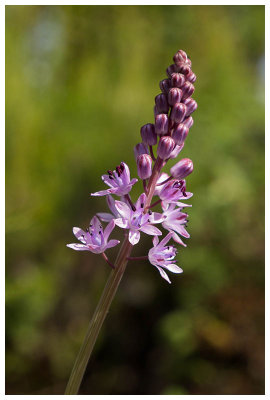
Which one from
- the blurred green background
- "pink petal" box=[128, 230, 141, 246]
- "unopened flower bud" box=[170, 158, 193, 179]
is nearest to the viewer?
"pink petal" box=[128, 230, 141, 246]

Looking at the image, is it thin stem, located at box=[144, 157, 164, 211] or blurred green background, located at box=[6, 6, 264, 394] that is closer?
thin stem, located at box=[144, 157, 164, 211]

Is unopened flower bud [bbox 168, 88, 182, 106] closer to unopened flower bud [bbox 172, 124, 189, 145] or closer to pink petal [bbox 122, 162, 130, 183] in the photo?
unopened flower bud [bbox 172, 124, 189, 145]

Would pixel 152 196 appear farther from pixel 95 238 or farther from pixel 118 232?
pixel 118 232

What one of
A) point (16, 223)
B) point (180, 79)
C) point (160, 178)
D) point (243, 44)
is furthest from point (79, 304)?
point (243, 44)

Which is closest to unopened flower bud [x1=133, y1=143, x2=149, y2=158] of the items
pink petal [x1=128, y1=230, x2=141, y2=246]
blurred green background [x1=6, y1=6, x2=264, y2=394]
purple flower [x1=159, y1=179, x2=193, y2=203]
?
purple flower [x1=159, y1=179, x2=193, y2=203]

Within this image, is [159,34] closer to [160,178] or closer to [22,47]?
[22,47]

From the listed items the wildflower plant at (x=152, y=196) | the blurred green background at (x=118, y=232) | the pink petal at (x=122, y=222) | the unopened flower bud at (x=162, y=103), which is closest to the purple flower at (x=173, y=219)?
the wildflower plant at (x=152, y=196)

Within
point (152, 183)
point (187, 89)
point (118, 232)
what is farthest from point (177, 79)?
point (118, 232)

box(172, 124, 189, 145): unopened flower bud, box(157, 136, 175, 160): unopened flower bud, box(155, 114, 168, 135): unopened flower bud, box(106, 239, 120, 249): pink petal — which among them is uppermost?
box(155, 114, 168, 135): unopened flower bud
